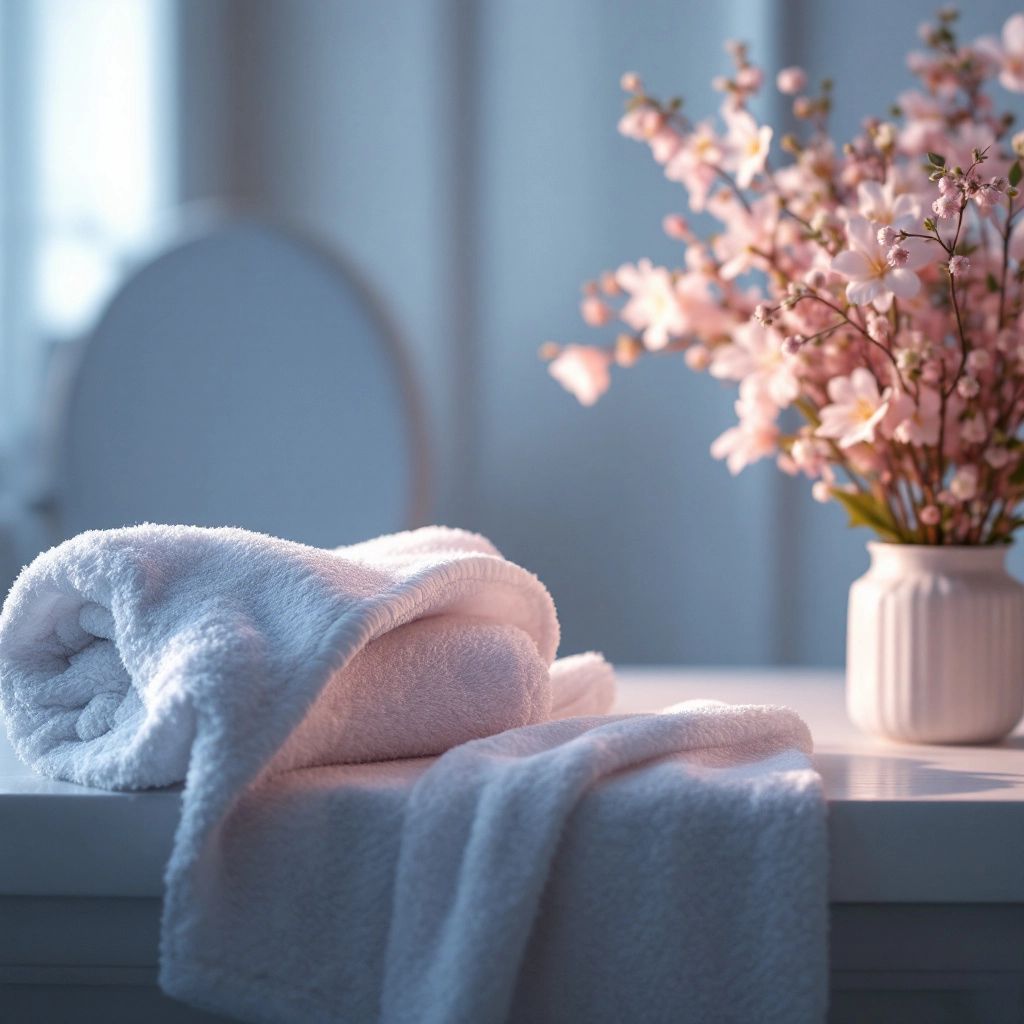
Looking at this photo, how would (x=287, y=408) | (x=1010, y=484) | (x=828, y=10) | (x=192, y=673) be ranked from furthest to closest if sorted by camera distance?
(x=828, y=10)
(x=287, y=408)
(x=1010, y=484)
(x=192, y=673)

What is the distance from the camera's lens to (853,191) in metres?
0.88

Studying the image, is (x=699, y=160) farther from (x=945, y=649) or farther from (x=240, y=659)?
(x=240, y=659)

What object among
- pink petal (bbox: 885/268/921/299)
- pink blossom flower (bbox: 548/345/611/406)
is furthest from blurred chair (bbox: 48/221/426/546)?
pink petal (bbox: 885/268/921/299)

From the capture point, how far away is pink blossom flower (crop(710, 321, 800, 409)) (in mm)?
812

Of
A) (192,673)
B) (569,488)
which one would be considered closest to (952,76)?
(192,673)

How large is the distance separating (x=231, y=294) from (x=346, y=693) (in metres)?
0.93

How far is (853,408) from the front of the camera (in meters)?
0.77

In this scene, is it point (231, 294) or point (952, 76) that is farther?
point (231, 294)

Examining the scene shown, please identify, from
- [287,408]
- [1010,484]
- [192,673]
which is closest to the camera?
[192,673]

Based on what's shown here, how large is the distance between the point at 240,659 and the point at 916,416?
1.34 feet

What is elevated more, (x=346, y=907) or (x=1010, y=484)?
(x=1010, y=484)

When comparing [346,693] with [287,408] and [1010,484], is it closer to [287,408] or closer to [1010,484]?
[1010,484]

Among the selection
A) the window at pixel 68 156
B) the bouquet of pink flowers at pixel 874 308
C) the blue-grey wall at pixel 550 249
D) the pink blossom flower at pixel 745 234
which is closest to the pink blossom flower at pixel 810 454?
the bouquet of pink flowers at pixel 874 308

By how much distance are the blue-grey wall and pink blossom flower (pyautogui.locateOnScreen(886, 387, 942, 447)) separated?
1.22 meters
